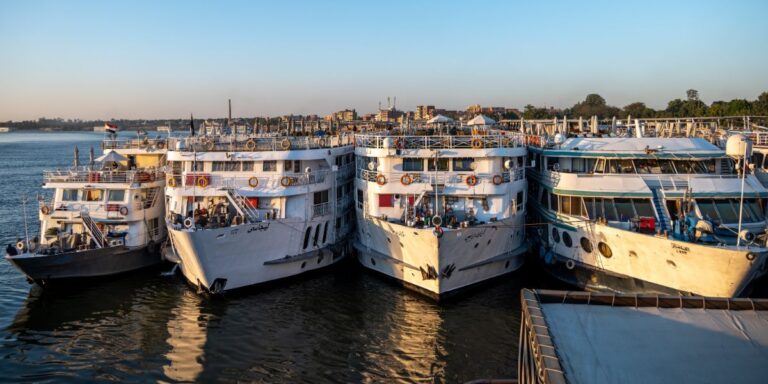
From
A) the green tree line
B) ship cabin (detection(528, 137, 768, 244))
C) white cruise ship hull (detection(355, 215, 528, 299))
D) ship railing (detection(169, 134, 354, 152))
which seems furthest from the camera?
the green tree line

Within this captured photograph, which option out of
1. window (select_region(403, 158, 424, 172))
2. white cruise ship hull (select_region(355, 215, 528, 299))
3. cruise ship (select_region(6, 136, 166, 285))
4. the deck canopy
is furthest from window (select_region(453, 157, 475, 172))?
cruise ship (select_region(6, 136, 166, 285))

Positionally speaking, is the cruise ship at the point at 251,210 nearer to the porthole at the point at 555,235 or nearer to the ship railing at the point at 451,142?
the ship railing at the point at 451,142

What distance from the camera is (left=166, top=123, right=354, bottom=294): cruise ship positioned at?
893 inches

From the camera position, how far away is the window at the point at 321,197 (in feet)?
89.5

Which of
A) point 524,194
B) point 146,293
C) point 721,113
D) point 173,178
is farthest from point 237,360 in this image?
point 721,113

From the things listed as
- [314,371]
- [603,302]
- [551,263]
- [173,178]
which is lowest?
[314,371]

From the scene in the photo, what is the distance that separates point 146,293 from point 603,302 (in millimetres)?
20829

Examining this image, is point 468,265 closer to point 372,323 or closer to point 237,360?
point 372,323

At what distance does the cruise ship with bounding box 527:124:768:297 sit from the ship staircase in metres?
21.7

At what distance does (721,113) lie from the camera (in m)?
75.1

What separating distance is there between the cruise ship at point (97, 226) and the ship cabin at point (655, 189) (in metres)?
20.8

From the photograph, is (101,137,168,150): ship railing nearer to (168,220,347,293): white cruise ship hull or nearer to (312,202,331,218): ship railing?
(168,220,347,293): white cruise ship hull

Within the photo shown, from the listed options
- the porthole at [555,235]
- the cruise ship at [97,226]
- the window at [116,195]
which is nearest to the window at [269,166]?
the cruise ship at [97,226]

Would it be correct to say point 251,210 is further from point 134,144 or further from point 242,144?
point 134,144
